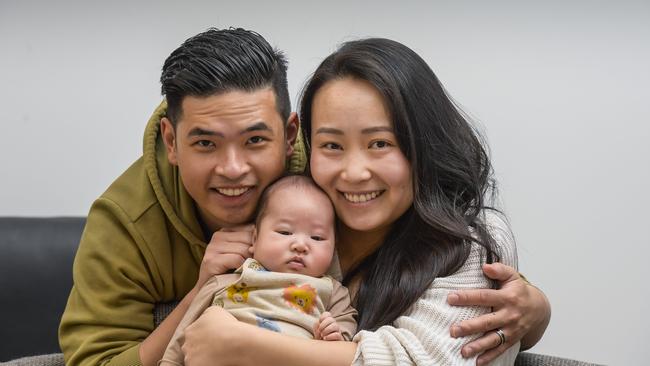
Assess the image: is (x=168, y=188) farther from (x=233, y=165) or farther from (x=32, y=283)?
(x=32, y=283)

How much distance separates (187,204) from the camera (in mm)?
1692

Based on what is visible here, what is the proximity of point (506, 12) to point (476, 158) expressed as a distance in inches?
31.5

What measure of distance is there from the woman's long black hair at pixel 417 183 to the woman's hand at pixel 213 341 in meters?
0.26

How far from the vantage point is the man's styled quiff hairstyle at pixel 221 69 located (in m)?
1.56

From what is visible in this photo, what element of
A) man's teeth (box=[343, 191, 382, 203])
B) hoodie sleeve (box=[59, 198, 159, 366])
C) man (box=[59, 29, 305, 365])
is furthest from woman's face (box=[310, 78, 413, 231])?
hoodie sleeve (box=[59, 198, 159, 366])

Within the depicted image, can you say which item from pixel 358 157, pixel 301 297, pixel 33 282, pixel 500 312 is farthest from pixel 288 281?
pixel 33 282

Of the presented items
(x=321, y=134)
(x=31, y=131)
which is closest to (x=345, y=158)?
(x=321, y=134)

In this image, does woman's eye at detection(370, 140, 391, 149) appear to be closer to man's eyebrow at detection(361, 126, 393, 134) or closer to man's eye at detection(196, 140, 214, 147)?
man's eyebrow at detection(361, 126, 393, 134)

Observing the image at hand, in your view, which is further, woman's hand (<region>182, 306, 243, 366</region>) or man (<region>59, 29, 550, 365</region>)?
man (<region>59, 29, 550, 365</region>)

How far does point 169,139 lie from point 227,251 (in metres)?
0.27

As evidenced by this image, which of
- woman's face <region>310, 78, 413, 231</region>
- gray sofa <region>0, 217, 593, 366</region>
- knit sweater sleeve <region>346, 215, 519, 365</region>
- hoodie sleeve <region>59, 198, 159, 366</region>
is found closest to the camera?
knit sweater sleeve <region>346, 215, 519, 365</region>

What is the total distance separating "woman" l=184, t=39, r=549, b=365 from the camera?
1420 mm

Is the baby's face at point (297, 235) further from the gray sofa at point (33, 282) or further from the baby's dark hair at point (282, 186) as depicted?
the gray sofa at point (33, 282)

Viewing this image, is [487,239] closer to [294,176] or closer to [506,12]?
[294,176]
